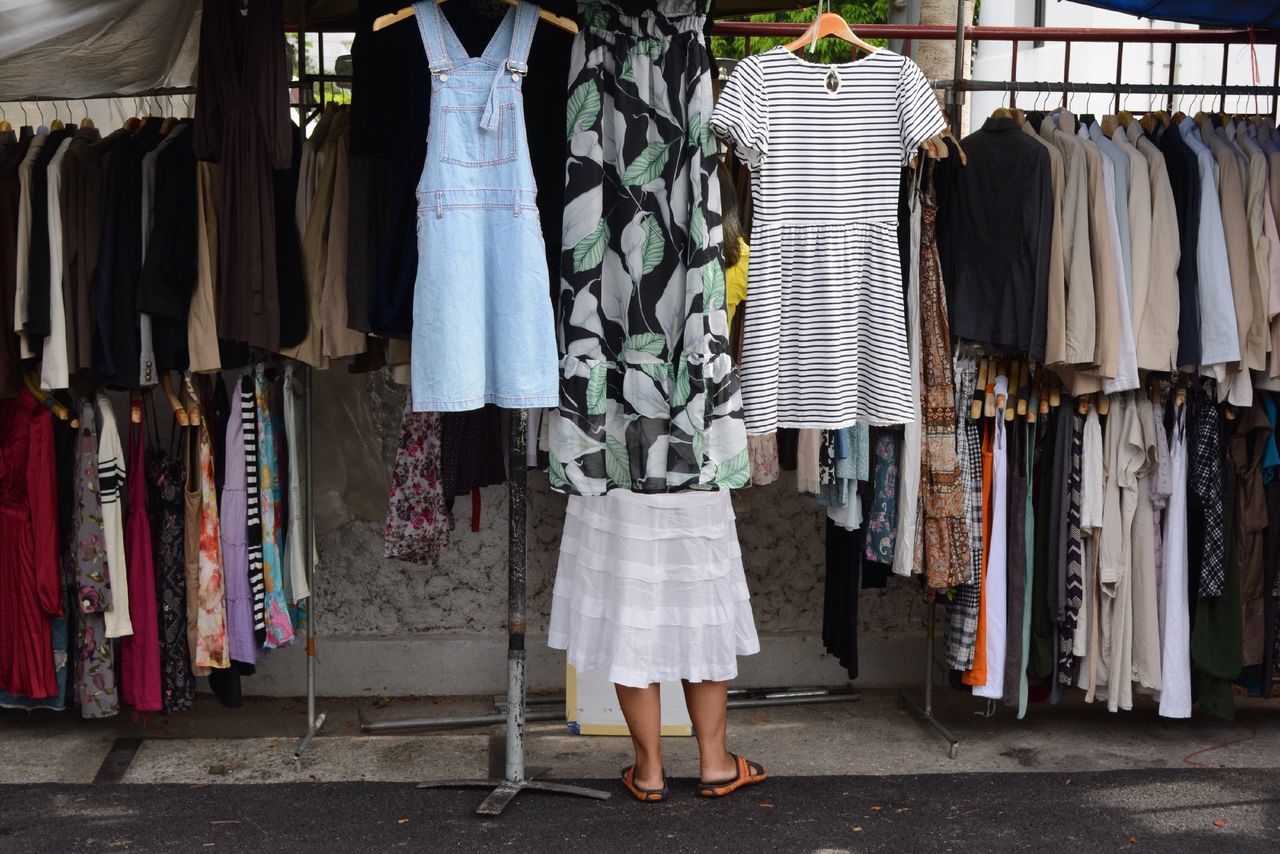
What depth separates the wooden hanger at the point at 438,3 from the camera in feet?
11.6

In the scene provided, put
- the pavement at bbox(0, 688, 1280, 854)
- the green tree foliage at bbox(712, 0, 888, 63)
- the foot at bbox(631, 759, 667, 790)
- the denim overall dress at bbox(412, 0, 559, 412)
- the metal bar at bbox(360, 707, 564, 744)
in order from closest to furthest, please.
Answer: the denim overall dress at bbox(412, 0, 559, 412)
the pavement at bbox(0, 688, 1280, 854)
the foot at bbox(631, 759, 667, 790)
the metal bar at bbox(360, 707, 564, 744)
the green tree foliage at bbox(712, 0, 888, 63)

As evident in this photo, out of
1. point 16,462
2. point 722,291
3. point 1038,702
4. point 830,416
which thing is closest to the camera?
point 722,291

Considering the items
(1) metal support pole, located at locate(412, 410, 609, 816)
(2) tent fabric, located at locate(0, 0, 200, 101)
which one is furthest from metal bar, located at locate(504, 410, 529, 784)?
(2) tent fabric, located at locate(0, 0, 200, 101)

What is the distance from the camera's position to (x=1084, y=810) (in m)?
4.04

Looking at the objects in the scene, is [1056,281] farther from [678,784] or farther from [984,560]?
[678,784]

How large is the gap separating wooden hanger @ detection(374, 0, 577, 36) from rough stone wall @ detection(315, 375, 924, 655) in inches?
64.0

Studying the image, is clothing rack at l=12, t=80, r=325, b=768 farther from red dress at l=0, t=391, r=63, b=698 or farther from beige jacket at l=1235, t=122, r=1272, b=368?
beige jacket at l=1235, t=122, r=1272, b=368

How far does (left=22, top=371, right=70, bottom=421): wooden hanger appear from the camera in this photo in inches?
167

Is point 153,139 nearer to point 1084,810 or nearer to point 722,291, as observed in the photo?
point 722,291

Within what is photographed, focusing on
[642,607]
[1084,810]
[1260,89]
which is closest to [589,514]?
[642,607]

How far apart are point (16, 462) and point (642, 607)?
6.89ft

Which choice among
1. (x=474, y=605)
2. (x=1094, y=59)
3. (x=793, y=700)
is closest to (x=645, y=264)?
(x=474, y=605)

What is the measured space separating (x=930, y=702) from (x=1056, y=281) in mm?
1619

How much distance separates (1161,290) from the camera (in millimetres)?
4254
